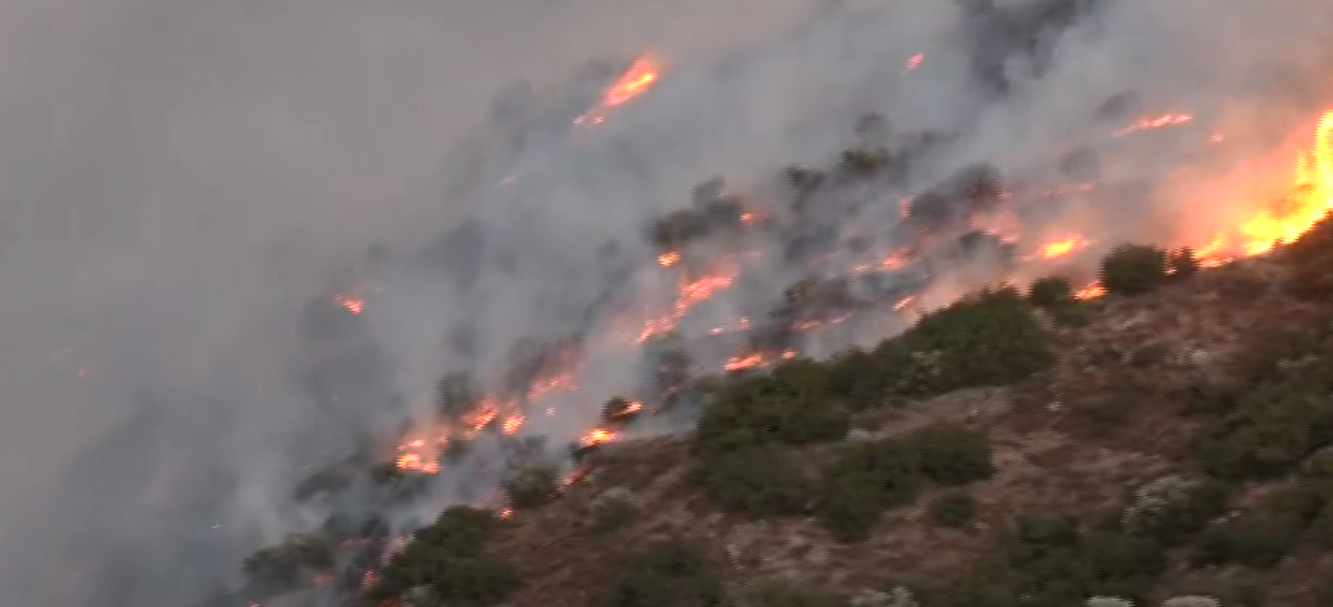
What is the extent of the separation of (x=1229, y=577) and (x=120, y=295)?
1325cm

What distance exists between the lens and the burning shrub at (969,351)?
15.5 meters

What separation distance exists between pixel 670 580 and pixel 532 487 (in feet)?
8.76

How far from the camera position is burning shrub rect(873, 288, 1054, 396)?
1546cm

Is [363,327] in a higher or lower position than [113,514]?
higher

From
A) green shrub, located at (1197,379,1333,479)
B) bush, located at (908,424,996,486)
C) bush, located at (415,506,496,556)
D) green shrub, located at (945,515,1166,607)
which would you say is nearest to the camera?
green shrub, located at (945,515,1166,607)

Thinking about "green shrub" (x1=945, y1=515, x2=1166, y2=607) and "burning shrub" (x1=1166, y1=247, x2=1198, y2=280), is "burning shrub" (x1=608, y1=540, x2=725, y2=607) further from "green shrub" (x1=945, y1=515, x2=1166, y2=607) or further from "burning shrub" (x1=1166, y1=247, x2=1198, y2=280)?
"burning shrub" (x1=1166, y1=247, x2=1198, y2=280)

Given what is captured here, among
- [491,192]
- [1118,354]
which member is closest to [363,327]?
[491,192]

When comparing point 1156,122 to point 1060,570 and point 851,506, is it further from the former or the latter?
point 1060,570

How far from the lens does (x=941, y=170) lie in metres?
18.3

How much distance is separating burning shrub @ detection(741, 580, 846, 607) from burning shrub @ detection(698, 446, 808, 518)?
1.38 m

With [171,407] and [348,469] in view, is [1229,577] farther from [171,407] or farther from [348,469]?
[171,407]

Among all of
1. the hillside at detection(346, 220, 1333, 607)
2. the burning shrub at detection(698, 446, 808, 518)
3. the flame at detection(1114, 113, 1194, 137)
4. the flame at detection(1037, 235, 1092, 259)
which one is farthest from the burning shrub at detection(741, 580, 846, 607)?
the flame at detection(1114, 113, 1194, 137)

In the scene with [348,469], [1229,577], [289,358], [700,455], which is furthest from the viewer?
[289,358]

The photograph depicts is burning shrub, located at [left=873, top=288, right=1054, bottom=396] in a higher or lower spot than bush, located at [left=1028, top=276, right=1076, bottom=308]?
lower
